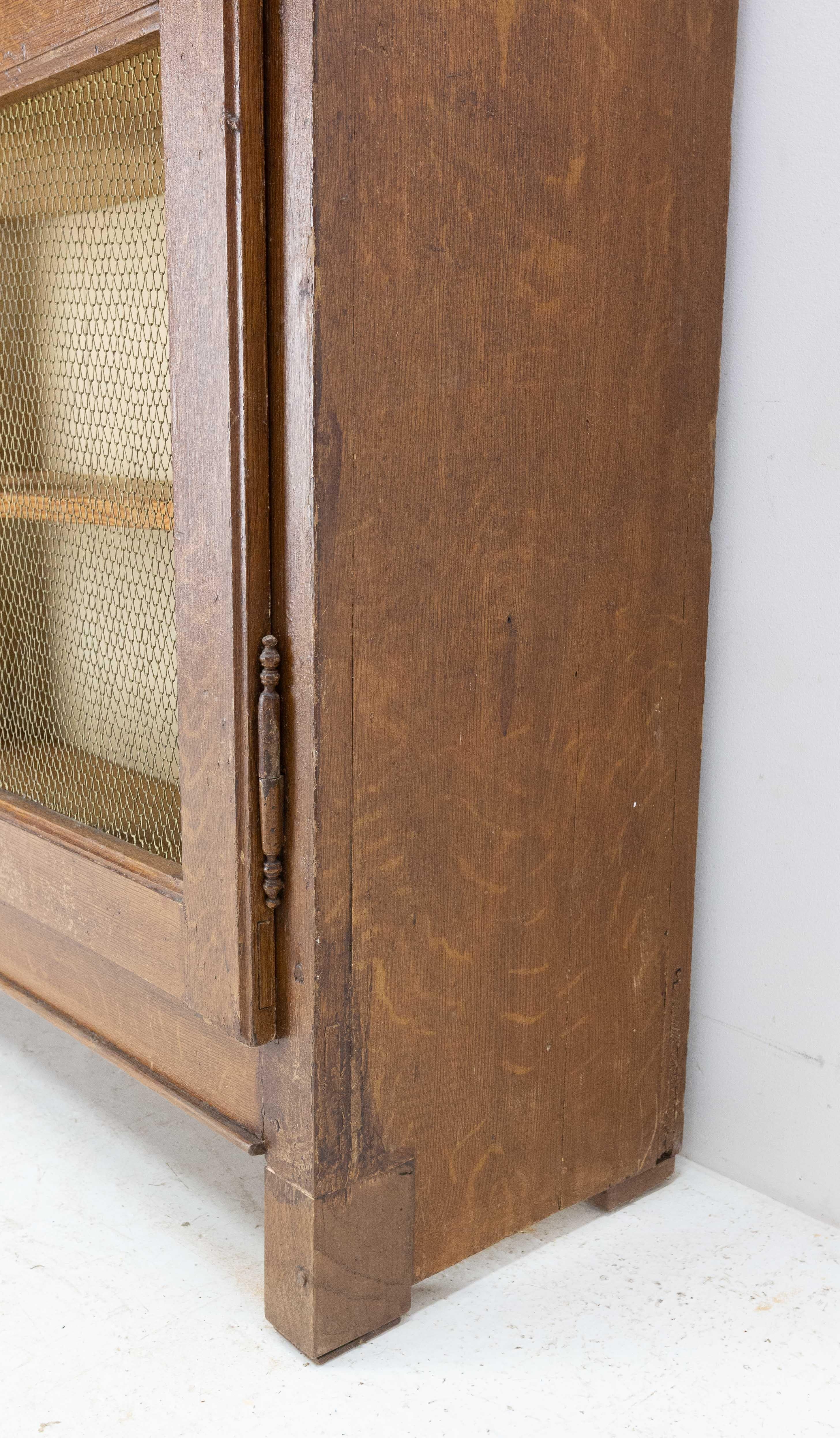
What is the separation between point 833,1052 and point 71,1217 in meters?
0.73

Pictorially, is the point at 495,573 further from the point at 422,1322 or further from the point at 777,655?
the point at 422,1322

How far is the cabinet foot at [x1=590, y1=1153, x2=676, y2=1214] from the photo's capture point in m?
1.21

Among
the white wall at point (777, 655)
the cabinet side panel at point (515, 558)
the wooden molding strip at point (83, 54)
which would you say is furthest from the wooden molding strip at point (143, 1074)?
the wooden molding strip at point (83, 54)

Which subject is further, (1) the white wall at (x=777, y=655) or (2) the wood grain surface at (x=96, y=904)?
(1) the white wall at (x=777, y=655)

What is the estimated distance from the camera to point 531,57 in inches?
37.1

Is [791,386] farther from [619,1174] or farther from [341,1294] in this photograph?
[341,1294]

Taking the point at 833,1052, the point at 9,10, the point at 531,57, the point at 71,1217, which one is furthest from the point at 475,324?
the point at 71,1217

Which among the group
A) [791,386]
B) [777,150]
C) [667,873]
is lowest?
[667,873]

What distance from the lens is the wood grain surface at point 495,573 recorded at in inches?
34.3

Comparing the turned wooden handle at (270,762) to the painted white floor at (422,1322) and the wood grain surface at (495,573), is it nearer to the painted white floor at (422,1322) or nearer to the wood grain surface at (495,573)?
the wood grain surface at (495,573)

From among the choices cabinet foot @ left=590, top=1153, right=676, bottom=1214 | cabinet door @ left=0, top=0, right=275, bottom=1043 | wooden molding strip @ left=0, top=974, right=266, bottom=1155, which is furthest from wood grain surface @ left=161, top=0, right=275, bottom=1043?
cabinet foot @ left=590, top=1153, right=676, bottom=1214

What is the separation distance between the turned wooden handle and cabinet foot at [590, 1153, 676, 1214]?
20.8 inches

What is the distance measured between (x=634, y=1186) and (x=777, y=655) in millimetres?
534

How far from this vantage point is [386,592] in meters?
0.91
